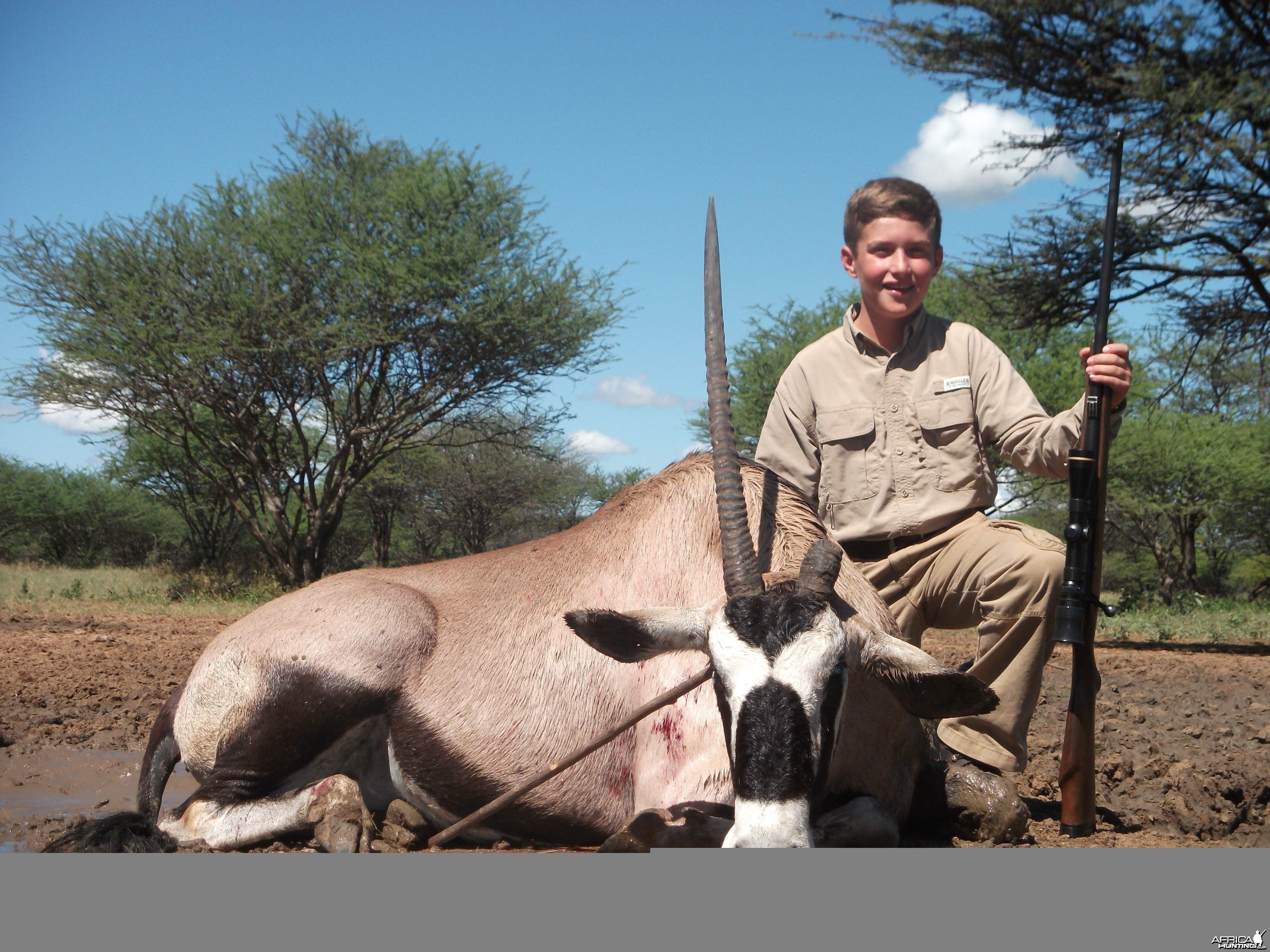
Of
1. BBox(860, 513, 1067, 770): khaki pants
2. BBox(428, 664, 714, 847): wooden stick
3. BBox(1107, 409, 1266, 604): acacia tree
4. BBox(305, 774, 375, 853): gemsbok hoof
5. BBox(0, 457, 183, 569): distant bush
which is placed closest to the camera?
BBox(428, 664, 714, 847): wooden stick

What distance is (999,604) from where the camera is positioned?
3869 millimetres

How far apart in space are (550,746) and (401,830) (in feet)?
2.12

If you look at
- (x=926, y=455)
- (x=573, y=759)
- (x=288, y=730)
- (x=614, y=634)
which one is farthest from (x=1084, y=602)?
(x=288, y=730)

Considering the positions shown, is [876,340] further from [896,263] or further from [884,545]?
[884,545]

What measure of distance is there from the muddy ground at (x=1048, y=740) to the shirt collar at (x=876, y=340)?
2.07 metres

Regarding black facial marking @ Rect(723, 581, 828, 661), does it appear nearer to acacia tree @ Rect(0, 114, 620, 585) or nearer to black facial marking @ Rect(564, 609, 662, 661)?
black facial marking @ Rect(564, 609, 662, 661)

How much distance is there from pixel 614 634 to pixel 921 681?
0.91m

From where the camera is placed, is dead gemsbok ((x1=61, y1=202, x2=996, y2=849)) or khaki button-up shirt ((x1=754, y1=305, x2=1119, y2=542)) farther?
khaki button-up shirt ((x1=754, y1=305, x2=1119, y2=542))

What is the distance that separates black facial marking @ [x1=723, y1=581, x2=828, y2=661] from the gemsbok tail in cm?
224

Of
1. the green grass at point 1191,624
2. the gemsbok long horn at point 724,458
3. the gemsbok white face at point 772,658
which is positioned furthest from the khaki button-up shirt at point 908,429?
the green grass at point 1191,624

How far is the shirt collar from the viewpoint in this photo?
14.3ft

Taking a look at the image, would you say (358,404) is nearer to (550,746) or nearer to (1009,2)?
(1009,2)

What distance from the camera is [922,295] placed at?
429 centimetres

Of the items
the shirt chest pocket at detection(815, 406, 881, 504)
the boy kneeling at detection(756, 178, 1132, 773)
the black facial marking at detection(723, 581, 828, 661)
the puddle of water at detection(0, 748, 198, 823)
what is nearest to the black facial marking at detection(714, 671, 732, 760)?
the black facial marking at detection(723, 581, 828, 661)
